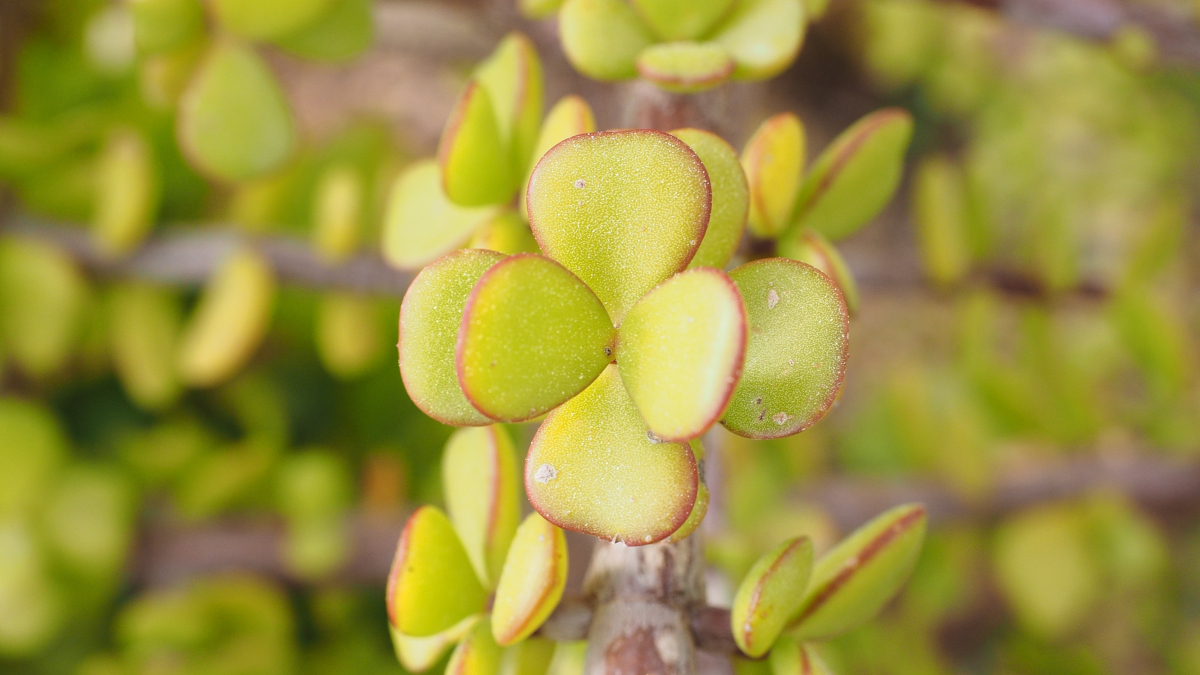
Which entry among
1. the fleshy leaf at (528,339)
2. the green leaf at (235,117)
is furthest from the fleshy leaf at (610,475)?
the green leaf at (235,117)

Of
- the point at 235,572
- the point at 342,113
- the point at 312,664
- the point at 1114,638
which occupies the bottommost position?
the point at 1114,638

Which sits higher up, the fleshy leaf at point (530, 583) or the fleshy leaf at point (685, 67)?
the fleshy leaf at point (685, 67)

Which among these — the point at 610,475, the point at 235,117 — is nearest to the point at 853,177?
the point at 610,475

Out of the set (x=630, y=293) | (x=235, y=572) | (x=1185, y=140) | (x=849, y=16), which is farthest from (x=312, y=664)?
(x=1185, y=140)

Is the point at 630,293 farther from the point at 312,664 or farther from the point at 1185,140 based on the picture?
the point at 1185,140

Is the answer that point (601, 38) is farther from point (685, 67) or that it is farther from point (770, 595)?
point (770, 595)

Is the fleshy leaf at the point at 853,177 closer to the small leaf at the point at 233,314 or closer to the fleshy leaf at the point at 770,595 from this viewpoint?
the fleshy leaf at the point at 770,595
